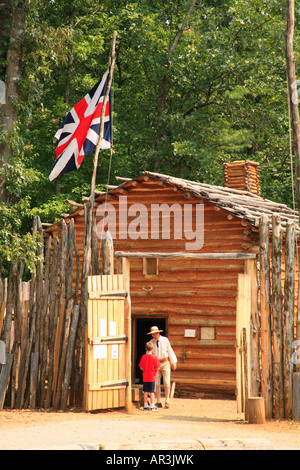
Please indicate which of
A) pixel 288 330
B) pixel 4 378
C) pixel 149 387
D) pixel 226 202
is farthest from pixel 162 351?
pixel 226 202

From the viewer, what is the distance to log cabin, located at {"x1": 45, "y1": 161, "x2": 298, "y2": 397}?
56.4ft

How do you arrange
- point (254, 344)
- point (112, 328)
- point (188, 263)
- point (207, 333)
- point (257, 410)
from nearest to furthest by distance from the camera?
1. point (257, 410)
2. point (254, 344)
3. point (112, 328)
4. point (207, 333)
5. point (188, 263)

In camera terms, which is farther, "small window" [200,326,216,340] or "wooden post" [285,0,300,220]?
"small window" [200,326,216,340]

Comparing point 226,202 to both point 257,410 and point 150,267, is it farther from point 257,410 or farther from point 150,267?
point 257,410

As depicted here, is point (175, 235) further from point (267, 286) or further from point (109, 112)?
point (267, 286)

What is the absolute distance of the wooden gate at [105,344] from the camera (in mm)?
12469

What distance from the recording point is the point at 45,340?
1324 centimetres

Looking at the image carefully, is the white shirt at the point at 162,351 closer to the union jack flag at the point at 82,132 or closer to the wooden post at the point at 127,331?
the wooden post at the point at 127,331

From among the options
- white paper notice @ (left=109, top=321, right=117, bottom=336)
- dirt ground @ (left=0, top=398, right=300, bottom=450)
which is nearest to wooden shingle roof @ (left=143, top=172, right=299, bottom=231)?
white paper notice @ (left=109, top=321, right=117, bottom=336)

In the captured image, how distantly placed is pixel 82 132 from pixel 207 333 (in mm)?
6403

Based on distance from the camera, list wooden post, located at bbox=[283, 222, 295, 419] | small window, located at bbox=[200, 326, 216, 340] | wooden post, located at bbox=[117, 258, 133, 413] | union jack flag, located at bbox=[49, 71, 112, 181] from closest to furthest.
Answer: wooden post, located at bbox=[283, 222, 295, 419], wooden post, located at bbox=[117, 258, 133, 413], union jack flag, located at bbox=[49, 71, 112, 181], small window, located at bbox=[200, 326, 216, 340]

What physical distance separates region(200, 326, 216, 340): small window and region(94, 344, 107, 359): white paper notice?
17.4ft

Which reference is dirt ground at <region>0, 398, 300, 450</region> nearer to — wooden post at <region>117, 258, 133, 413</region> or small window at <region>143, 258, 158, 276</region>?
wooden post at <region>117, 258, 133, 413</region>

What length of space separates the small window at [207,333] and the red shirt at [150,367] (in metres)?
4.13
